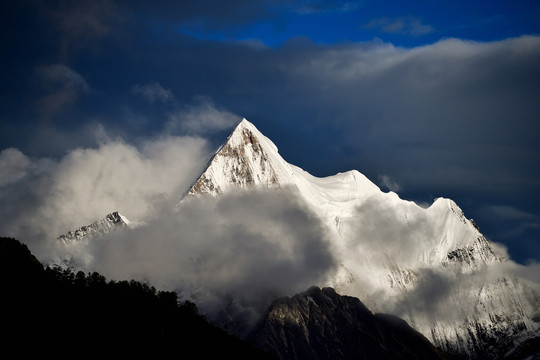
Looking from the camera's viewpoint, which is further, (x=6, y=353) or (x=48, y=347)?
(x=48, y=347)

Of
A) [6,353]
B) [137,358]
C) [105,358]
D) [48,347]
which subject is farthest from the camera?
[137,358]

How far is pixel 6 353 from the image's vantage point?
15225 centimetres

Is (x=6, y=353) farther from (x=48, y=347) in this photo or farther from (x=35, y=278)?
(x=35, y=278)

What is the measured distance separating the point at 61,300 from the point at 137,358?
25757 millimetres

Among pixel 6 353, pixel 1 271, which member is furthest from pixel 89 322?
pixel 6 353

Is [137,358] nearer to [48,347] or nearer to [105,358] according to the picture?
[105,358]

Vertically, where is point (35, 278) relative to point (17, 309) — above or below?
above

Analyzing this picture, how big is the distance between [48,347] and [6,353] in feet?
46.1

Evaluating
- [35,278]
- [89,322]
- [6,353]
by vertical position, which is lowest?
[6,353]

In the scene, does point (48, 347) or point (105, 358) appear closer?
point (48, 347)

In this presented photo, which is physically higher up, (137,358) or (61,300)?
(61,300)

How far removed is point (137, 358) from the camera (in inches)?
7751

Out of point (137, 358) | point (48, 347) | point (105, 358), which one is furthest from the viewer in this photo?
point (137, 358)

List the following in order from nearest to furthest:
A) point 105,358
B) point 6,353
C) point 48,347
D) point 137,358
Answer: point 6,353 → point 48,347 → point 105,358 → point 137,358
